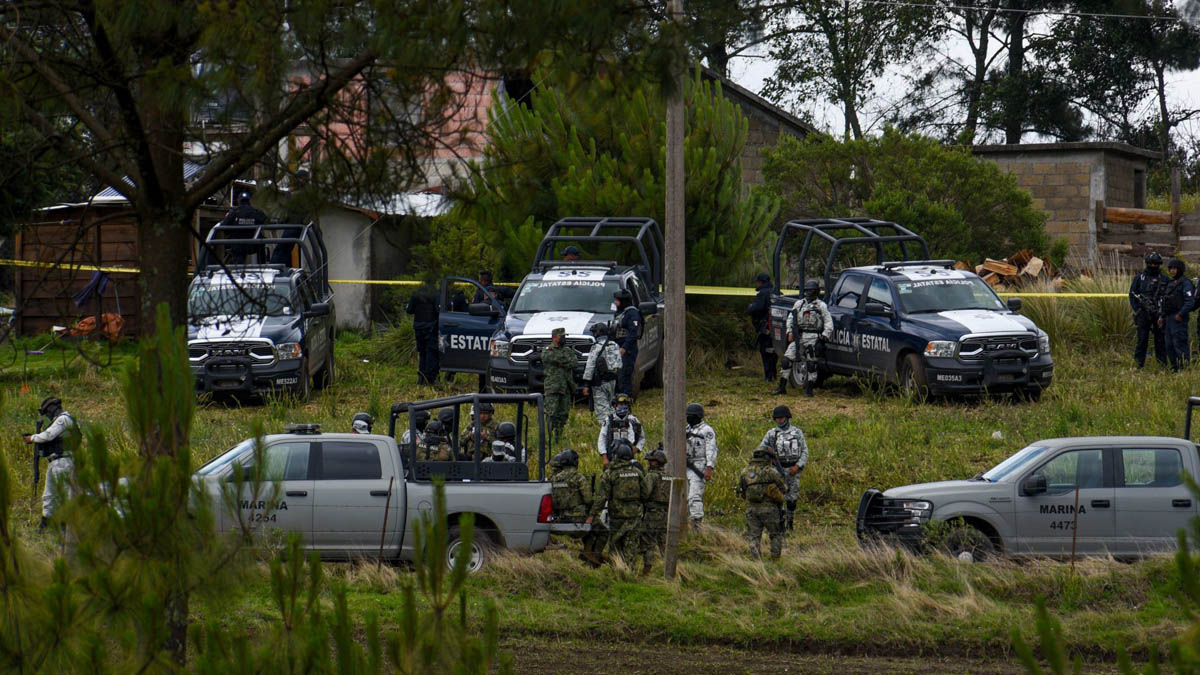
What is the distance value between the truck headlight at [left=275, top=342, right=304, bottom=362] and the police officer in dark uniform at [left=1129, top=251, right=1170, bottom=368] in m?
11.6

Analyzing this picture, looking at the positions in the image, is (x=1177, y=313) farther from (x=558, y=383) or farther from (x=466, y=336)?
(x=466, y=336)

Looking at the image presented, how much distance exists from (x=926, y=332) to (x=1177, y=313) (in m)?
3.95

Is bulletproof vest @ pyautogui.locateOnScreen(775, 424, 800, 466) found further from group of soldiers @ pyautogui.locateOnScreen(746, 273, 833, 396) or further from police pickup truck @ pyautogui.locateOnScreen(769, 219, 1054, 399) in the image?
group of soldiers @ pyautogui.locateOnScreen(746, 273, 833, 396)

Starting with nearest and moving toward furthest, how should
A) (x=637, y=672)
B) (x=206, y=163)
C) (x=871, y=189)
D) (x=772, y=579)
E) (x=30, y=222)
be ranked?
1. (x=206, y=163)
2. (x=30, y=222)
3. (x=637, y=672)
4. (x=772, y=579)
5. (x=871, y=189)

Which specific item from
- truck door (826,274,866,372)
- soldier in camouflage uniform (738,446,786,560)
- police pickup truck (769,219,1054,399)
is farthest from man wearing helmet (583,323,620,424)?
soldier in camouflage uniform (738,446,786,560)

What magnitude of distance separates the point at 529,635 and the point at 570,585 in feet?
4.07

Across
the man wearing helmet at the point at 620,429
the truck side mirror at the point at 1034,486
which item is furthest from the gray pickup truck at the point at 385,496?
the truck side mirror at the point at 1034,486

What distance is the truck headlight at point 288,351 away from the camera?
65.1ft

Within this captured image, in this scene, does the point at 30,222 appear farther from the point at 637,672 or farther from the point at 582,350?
the point at 582,350

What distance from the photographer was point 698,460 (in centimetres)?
1426

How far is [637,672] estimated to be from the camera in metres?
10.1

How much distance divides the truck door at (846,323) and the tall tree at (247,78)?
1327 centimetres

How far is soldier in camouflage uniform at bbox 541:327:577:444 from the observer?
17.3m

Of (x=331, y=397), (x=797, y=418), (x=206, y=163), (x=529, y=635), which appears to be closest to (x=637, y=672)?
(x=529, y=635)
